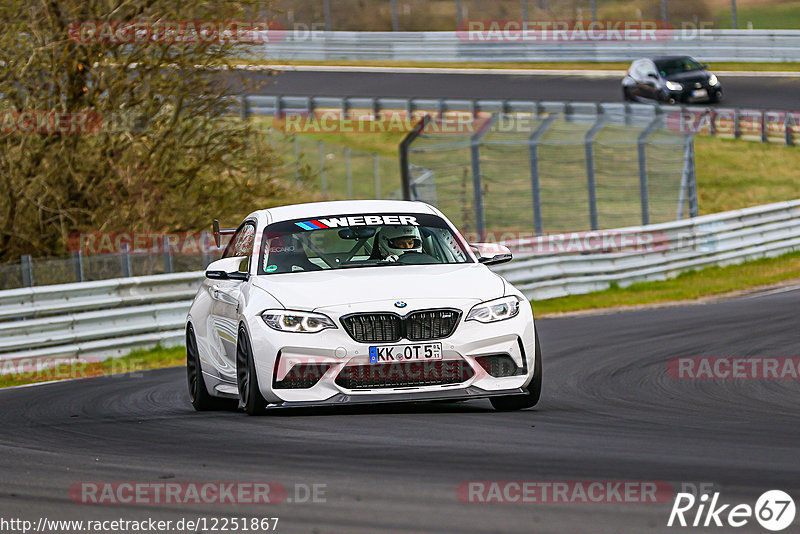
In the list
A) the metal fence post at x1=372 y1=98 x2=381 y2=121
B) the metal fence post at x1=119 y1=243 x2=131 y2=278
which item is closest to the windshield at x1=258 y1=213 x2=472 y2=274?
the metal fence post at x1=119 y1=243 x2=131 y2=278

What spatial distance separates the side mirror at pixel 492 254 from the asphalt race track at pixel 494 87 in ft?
101

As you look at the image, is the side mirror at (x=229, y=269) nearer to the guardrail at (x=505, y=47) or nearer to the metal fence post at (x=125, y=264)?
the metal fence post at (x=125, y=264)

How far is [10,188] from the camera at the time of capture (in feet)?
65.0

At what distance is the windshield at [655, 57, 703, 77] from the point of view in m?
39.9

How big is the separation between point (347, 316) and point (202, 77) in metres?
13.4

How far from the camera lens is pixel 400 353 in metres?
8.50

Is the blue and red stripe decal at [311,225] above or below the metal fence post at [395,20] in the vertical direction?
above

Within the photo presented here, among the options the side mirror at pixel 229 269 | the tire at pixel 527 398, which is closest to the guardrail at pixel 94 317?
the side mirror at pixel 229 269

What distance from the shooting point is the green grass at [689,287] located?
68.5ft

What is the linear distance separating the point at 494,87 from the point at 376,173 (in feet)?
54.9

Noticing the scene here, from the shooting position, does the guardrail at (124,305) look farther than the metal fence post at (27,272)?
No

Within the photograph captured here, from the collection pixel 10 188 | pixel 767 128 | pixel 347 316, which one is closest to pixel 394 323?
pixel 347 316

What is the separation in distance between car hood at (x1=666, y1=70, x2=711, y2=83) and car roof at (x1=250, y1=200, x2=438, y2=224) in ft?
101

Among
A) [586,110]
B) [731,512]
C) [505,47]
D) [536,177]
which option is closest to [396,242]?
[731,512]
